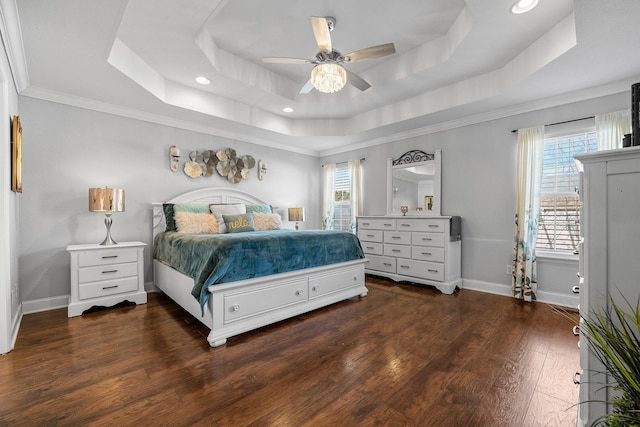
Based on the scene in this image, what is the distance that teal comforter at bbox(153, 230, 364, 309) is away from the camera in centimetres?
237

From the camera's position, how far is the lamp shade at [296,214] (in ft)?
17.1

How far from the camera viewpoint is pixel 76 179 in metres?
3.33

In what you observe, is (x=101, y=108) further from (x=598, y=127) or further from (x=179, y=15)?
(x=598, y=127)

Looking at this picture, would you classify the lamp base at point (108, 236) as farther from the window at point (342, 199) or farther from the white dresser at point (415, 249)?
the window at point (342, 199)

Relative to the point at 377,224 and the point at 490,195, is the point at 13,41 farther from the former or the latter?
the point at 490,195

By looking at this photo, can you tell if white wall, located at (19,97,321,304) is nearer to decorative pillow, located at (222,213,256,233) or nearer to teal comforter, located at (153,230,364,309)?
teal comforter, located at (153,230,364,309)

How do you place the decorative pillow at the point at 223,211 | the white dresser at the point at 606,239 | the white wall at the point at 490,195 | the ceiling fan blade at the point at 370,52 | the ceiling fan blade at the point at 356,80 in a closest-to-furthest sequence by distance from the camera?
1. the white dresser at the point at 606,239
2. the ceiling fan blade at the point at 370,52
3. the ceiling fan blade at the point at 356,80
4. the white wall at the point at 490,195
5. the decorative pillow at the point at 223,211

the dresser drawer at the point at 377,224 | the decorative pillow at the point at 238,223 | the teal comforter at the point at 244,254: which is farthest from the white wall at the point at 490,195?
the decorative pillow at the point at 238,223

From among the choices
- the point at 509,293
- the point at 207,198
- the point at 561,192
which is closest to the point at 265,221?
the point at 207,198

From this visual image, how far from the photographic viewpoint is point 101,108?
3.49 m

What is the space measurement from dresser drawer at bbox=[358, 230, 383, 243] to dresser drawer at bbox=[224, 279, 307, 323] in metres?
2.01

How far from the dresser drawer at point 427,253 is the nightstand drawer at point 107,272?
3.70m

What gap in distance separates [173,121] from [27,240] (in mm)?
2197

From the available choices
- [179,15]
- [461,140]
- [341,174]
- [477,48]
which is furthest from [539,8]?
[341,174]
